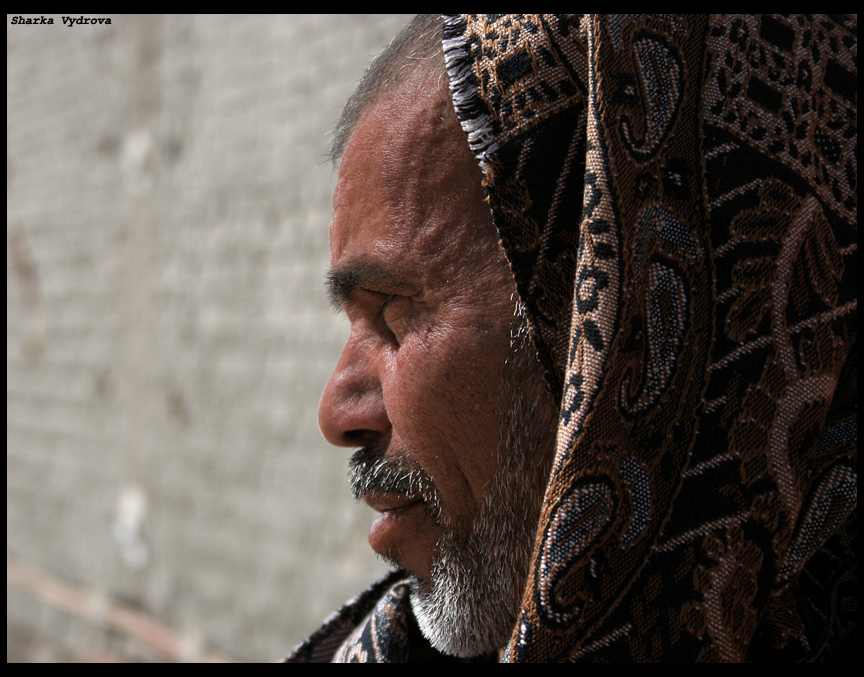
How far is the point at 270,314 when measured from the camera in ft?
12.1

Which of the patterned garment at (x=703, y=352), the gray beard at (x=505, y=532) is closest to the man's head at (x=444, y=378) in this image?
the gray beard at (x=505, y=532)

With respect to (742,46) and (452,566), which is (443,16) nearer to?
(742,46)

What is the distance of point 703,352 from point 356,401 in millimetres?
698

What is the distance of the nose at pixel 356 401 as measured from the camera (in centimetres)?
134

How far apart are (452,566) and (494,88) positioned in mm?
841

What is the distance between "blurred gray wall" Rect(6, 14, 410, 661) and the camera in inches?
136

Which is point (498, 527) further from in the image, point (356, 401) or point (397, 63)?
point (397, 63)

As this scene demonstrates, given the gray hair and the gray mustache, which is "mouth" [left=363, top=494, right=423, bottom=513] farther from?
the gray hair

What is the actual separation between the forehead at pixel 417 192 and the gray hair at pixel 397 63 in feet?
0.18

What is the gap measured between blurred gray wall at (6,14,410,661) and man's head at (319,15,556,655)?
73.3 inches

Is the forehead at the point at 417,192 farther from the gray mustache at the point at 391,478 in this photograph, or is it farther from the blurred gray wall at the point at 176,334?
the blurred gray wall at the point at 176,334

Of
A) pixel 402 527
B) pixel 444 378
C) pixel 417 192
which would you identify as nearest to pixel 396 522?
pixel 402 527

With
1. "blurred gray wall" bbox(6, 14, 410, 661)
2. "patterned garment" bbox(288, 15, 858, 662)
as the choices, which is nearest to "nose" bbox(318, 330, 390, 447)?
"patterned garment" bbox(288, 15, 858, 662)

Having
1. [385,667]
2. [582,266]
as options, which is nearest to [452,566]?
[385,667]
